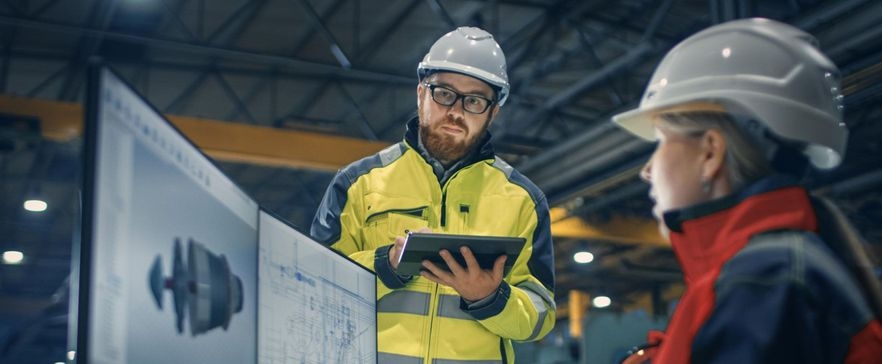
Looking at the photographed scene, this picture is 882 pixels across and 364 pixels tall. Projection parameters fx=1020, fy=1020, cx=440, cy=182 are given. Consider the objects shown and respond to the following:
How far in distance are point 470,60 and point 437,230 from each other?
51 centimetres

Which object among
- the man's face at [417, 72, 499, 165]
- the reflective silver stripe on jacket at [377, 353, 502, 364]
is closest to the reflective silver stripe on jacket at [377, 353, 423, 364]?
the reflective silver stripe on jacket at [377, 353, 502, 364]

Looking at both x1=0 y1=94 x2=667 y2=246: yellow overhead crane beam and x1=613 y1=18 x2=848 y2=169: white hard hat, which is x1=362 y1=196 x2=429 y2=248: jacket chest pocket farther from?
x1=0 y1=94 x2=667 y2=246: yellow overhead crane beam

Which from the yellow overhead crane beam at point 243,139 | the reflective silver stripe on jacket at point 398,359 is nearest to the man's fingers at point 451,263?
the reflective silver stripe on jacket at point 398,359

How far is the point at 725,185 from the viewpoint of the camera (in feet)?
5.27

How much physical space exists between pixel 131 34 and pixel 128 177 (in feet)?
37.1

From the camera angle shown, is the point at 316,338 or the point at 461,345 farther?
the point at 461,345

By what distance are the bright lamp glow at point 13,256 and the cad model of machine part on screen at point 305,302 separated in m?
19.8

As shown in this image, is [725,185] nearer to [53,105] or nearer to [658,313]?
[53,105]

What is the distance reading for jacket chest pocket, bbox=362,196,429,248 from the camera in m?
2.78

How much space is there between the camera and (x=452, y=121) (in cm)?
287

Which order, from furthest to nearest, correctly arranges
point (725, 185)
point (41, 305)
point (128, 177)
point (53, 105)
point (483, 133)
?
1. point (41, 305)
2. point (53, 105)
3. point (483, 133)
4. point (725, 185)
5. point (128, 177)

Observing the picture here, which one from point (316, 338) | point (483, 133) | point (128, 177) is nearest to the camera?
point (128, 177)

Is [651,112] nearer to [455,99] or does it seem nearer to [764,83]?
[764,83]

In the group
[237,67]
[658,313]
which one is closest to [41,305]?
[237,67]
